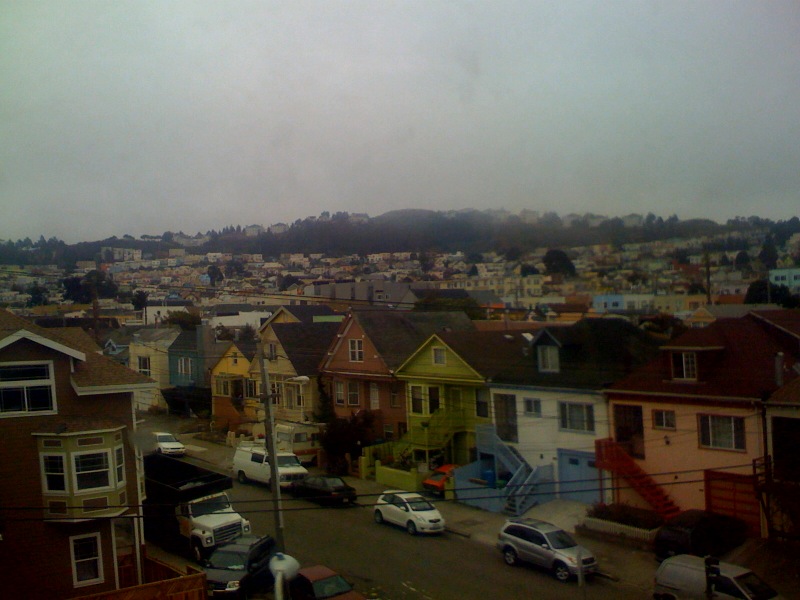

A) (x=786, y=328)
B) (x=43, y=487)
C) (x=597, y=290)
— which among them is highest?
(x=597, y=290)

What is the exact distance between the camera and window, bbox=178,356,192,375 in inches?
789

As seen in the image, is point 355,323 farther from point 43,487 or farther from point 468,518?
point 43,487

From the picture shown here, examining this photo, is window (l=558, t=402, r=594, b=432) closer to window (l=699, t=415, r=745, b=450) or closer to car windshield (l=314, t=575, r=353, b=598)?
window (l=699, t=415, r=745, b=450)

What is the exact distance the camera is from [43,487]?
953cm

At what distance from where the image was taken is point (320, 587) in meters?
8.96

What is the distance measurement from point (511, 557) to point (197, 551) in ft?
17.2

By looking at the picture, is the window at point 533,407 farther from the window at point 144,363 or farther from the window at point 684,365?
the window at point 144,363

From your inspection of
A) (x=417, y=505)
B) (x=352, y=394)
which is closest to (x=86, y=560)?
(x=417, y=505)

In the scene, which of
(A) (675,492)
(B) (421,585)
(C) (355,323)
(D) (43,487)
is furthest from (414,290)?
(D) (43,487)

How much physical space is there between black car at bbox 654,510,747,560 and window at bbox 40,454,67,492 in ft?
29.9

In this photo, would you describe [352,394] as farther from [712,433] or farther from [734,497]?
[734,497]

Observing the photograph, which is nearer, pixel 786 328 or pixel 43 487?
pixel 43 487

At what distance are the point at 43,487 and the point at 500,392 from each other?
9752 mm

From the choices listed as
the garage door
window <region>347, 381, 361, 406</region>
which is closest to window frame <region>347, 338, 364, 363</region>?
window <region>347, 381, 361, 406</region>
